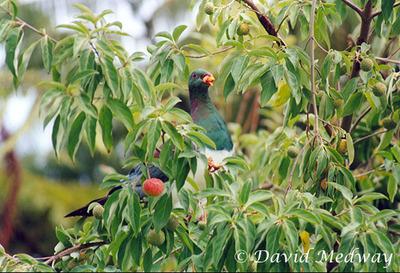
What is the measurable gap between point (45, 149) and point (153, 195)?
7459 millimetres

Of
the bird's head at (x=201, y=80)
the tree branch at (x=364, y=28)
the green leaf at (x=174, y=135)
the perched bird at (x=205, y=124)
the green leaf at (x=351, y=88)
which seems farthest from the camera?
the bird's head at (x=201, y=80)

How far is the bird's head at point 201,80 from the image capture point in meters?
3.43

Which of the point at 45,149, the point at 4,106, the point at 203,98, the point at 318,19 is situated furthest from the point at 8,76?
the point at 318,19

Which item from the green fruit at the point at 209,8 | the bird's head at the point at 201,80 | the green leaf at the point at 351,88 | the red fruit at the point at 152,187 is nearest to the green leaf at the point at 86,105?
the red fruit at the point at 152,187

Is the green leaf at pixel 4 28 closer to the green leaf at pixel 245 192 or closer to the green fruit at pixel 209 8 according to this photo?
the green fruit at pixel 209 8

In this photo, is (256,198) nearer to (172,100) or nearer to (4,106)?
(172,100)

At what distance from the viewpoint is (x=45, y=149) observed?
29.7ft

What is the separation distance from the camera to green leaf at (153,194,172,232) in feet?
6.33

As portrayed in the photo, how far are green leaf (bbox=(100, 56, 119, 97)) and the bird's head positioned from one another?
1.64 m

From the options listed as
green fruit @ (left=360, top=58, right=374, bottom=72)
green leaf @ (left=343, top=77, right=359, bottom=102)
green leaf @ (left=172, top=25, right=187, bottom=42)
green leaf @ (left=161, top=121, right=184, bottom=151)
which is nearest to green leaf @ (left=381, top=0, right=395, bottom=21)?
green fruit @ (left=360, top=58, right=374, bottom=72)

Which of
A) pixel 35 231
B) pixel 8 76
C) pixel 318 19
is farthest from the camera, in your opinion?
pixel 35 231

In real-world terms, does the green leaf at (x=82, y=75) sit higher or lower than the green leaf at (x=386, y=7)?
higher

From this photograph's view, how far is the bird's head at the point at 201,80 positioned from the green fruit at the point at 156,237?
159cm

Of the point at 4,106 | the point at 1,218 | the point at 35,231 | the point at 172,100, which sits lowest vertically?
the point at 35,231
